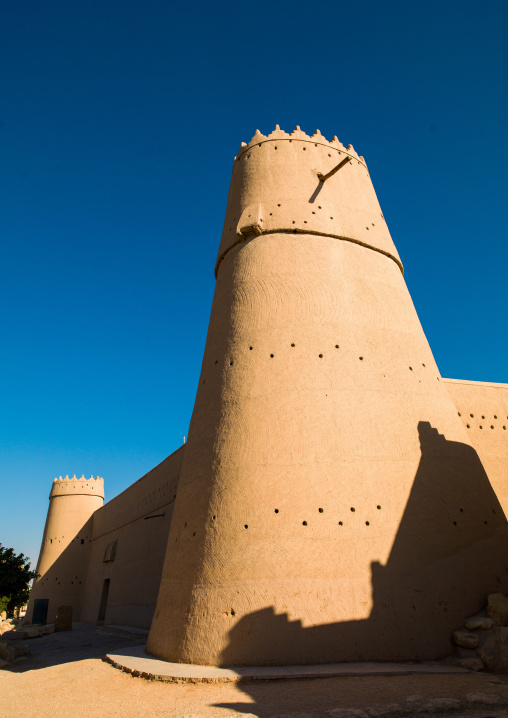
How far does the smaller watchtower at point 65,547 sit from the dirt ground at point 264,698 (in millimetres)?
18938

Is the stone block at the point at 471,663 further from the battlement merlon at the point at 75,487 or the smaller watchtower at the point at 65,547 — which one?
the battlement merlon at the point at 75,487

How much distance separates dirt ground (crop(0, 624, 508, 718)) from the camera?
12.6ft

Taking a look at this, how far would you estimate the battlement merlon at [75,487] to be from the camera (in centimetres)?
2477

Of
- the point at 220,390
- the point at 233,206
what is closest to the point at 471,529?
the point at 220,390

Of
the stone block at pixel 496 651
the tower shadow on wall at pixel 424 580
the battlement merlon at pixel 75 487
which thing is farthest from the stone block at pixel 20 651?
the battlement merlon at pixel 75 487

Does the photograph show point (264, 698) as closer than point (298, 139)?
Yes

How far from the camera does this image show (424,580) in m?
5.83

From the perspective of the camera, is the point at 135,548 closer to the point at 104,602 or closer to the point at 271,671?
the point at 104,602

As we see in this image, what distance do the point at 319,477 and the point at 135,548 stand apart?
11.3 meters

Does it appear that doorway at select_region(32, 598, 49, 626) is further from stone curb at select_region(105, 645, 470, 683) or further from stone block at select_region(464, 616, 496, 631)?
stone block at select_region(464, 616, 496, 631)

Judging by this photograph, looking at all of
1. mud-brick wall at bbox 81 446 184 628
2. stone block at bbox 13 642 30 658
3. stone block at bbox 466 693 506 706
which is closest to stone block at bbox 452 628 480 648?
stone block at bbox 466 693 506 706

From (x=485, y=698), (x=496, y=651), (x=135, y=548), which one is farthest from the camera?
(x=135, y=548)

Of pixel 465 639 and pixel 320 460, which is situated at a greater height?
pixel 320 460

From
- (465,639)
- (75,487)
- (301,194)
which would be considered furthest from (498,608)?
A: (75,487)
